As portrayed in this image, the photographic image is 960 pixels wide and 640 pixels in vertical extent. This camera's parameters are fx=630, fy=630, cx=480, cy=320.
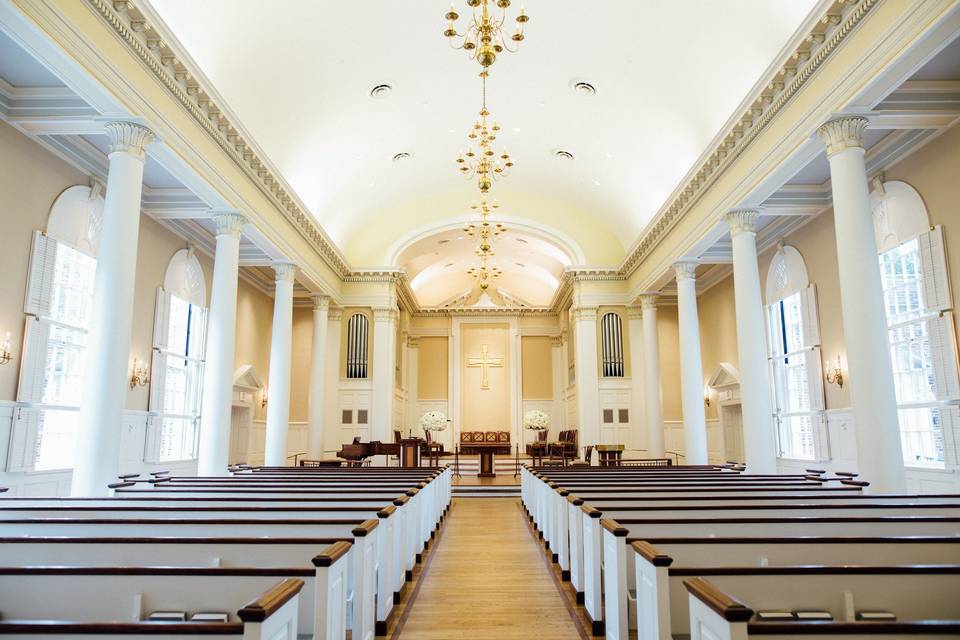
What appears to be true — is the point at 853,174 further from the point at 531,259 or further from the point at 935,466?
the point at 531,259

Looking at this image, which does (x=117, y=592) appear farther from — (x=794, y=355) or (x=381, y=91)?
(x=794, y=355)

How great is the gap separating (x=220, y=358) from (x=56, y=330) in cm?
222

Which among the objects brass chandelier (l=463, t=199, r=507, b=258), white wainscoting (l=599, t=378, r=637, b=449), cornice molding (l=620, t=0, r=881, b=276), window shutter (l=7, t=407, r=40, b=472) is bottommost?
window shutter (l=7, t=407, r=40, b=472)

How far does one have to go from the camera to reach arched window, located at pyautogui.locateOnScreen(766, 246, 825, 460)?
460 inches

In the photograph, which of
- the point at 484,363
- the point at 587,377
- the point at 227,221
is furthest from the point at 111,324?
the point at 484,363

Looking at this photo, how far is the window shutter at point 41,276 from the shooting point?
8.32m

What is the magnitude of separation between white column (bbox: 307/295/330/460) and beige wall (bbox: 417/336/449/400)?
7496 millimetres

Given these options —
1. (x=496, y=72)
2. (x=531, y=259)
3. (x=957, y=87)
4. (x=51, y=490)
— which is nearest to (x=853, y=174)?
(x=957, y=87)

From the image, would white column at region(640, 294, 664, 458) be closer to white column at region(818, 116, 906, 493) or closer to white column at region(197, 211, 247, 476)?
white column at region(818, 116, 906, 493)

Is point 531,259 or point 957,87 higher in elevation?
point 531,259

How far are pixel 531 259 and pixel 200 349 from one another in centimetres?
1167

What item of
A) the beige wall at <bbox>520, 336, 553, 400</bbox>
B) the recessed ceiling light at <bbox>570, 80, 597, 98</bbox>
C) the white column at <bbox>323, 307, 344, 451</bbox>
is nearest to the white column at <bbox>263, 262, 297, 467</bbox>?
the white column at <bbox>323, 307, 344, 451</bbox>

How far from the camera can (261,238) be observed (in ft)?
38.5

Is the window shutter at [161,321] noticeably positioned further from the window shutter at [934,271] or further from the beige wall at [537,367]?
the beige wall at [537,367]
